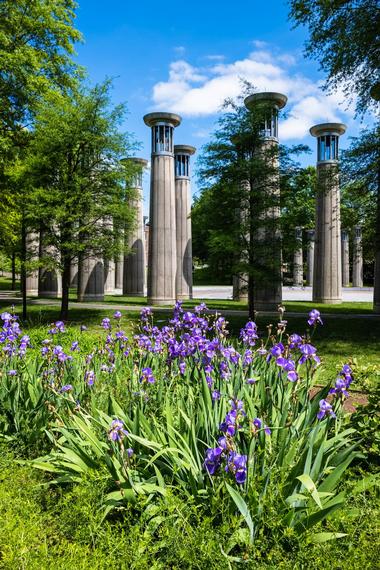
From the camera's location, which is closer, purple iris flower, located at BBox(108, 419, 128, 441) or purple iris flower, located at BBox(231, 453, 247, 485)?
purple iris flower, located at BBox(231, 453, 247, 485)

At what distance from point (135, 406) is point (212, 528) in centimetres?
116

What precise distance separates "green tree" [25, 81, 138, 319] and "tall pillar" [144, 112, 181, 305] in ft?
19.1

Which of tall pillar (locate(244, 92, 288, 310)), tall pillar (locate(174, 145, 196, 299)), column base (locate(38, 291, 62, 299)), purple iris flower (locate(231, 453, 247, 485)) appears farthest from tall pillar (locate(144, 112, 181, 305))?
A: purple iris flower (locate(231, 453, 247, 485))

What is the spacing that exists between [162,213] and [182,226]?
15.2 ft

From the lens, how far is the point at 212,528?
2514mm

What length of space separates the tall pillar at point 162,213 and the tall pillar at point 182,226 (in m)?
4.23

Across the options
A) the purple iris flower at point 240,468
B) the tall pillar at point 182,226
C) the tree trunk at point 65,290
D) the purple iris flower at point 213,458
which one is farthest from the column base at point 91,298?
the purple iris flower at point 240,468

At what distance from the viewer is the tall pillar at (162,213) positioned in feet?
68.2

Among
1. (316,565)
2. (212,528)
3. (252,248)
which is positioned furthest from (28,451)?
(252,248)

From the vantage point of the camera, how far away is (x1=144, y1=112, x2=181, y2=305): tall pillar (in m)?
20.8

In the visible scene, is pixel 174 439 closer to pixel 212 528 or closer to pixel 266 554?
pixel 212 528

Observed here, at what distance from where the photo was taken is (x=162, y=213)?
21.1 meters

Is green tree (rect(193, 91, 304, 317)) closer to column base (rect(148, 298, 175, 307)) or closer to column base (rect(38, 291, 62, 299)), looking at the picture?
column base (rect(148, 298, 175, 307))

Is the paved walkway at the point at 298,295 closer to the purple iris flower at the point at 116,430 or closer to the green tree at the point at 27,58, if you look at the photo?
the green tree at the point at 27,58
